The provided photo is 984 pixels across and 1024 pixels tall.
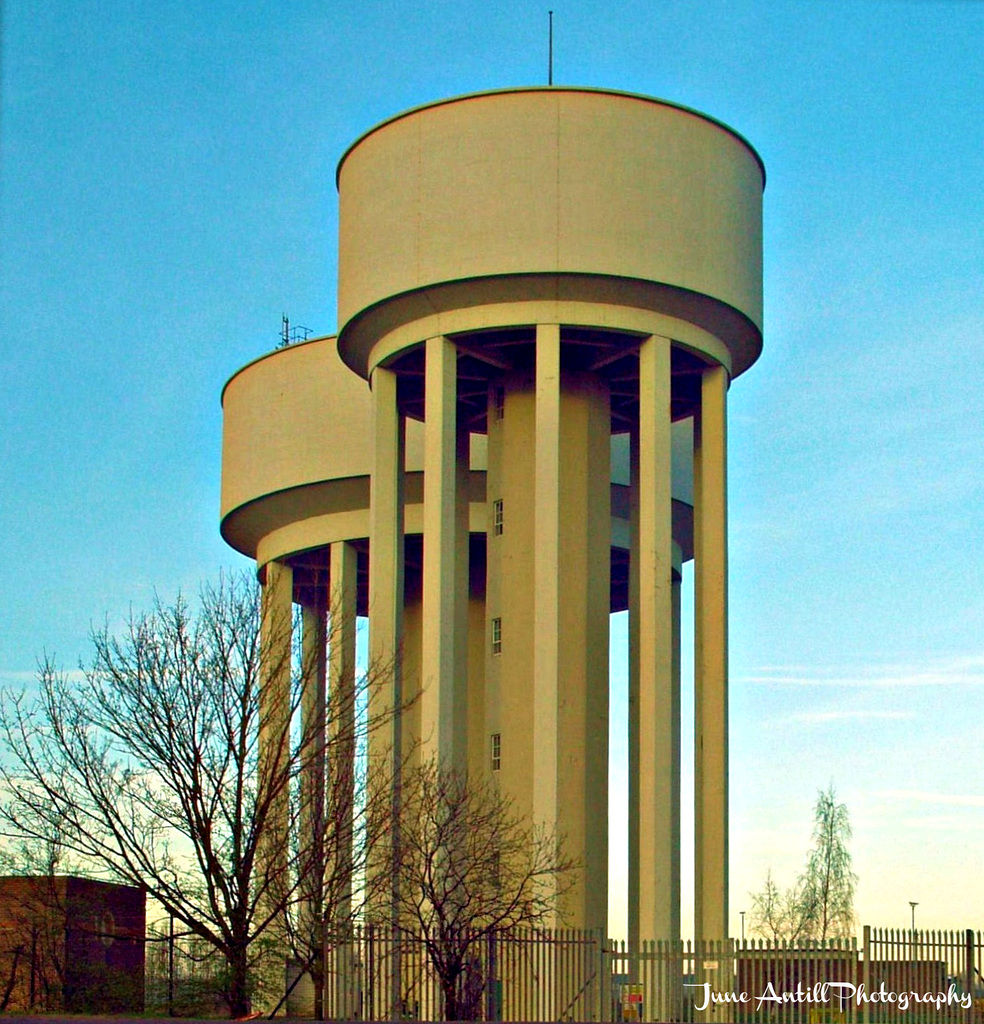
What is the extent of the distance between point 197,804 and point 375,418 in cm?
838

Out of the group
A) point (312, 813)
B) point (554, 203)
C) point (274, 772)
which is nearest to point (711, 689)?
point (312, 813)

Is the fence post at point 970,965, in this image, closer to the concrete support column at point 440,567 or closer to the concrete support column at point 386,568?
the concrete support column at point 440,567

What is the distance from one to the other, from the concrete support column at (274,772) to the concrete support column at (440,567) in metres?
2.18

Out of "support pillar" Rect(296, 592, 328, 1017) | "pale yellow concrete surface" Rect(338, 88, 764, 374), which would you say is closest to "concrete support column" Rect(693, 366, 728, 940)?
"pale yellow concrete surface" Rect(338, 88, 764, 374)

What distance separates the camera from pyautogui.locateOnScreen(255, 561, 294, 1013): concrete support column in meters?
24.1

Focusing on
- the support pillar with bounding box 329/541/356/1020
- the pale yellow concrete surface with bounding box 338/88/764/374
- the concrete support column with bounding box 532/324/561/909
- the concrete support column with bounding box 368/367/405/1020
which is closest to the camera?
the support pillar with bounding box 329/541/356/1020

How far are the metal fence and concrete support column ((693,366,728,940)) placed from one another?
1860 mm

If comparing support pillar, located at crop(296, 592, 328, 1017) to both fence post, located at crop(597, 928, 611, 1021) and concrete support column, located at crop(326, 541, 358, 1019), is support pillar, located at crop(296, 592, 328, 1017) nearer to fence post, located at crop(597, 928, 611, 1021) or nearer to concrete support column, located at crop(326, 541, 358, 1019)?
concrete support column, located at crop(326, 541, 358, 1019)

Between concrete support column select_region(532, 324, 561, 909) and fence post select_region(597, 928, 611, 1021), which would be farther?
concrete support column select_region(532, 324, 561, 909)

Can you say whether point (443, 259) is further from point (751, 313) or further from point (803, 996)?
point (803, 996)

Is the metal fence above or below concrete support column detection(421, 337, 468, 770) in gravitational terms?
below

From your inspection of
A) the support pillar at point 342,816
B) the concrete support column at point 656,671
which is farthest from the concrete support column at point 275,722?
the concrete support column at point 656,671

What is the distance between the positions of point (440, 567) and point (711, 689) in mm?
4677

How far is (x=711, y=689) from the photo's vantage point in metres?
28.2
